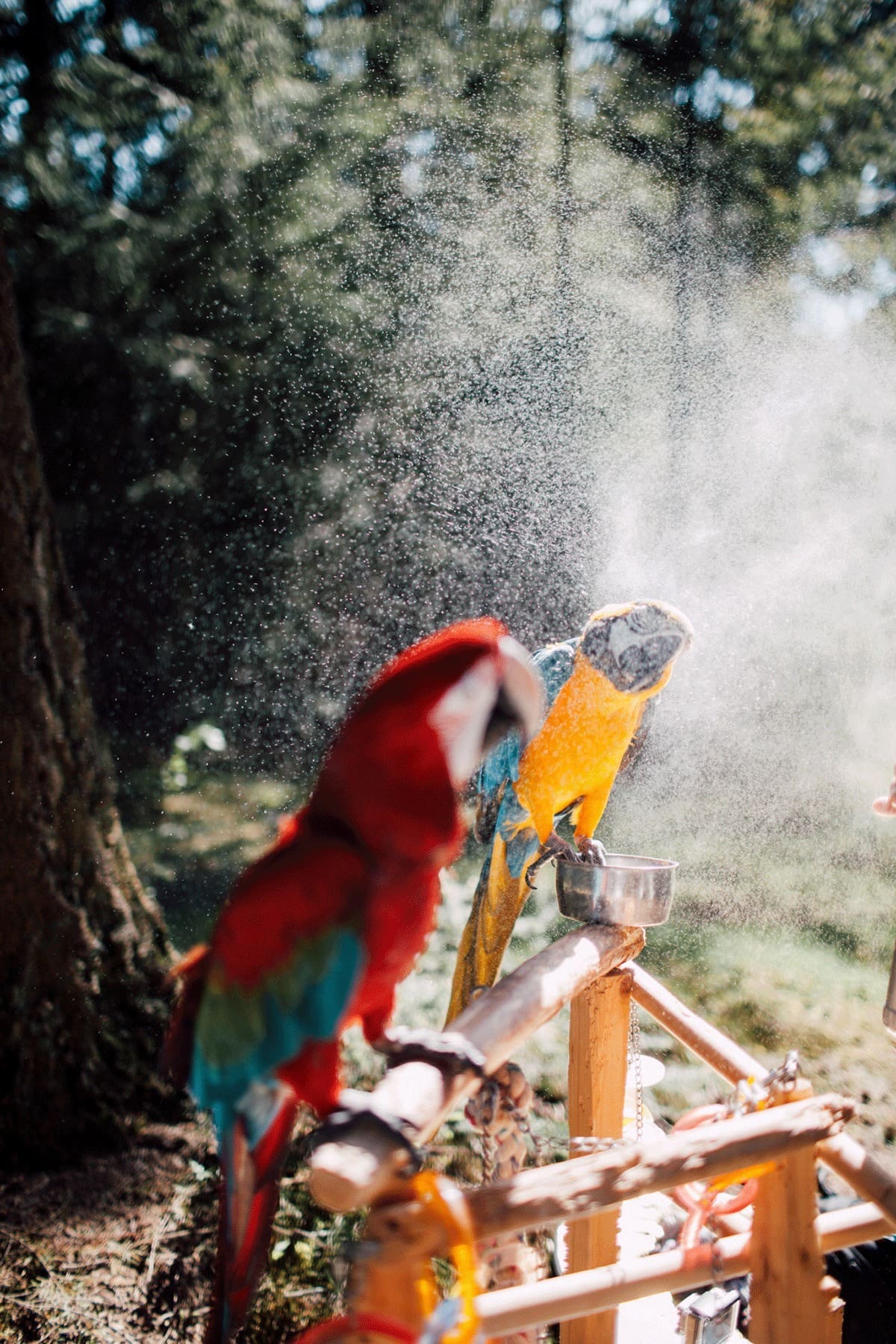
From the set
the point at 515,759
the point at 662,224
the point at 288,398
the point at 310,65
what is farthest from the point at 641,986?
the point at 310,65

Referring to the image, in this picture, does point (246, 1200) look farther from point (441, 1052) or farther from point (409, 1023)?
point (409, 1023)

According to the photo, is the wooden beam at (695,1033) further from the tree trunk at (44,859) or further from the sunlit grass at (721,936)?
the tree trunk at (44,859)

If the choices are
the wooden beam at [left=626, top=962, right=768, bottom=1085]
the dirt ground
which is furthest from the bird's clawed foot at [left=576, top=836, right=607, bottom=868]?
the dirt ground

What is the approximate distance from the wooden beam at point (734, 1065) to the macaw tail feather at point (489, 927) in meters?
0.27

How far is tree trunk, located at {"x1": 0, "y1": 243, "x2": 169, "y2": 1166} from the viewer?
7.72ft

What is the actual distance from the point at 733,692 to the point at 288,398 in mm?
3152

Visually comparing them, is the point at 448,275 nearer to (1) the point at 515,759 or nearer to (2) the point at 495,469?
(2) the point at 495,469

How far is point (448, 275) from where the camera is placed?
4.64 meters

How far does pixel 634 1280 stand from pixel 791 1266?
19 cm

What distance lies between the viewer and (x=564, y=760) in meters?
1.76

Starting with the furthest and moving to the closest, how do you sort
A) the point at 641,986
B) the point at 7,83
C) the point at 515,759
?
the point at 7,83, the point at 515,759, the point at 641,986

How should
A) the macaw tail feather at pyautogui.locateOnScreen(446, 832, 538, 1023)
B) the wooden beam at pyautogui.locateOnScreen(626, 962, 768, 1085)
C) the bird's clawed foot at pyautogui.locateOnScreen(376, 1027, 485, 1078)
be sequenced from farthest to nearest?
the macaw tail feather at pyautogui.locateOnScreen(446, 832, 538, 1023) → the wooden beam at pyautogui.locateOnScreen(626, 962, 768, 1085) → the bird's clawed foot at pyautogui.locateOnScreen(376, 1027, 485, 1078)

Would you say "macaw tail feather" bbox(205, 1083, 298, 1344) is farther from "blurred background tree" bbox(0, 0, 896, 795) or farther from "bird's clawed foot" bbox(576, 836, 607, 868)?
"blurred background tree" bbox(0, 0, 896, 795)

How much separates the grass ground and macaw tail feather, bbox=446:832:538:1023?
0.52 meters
